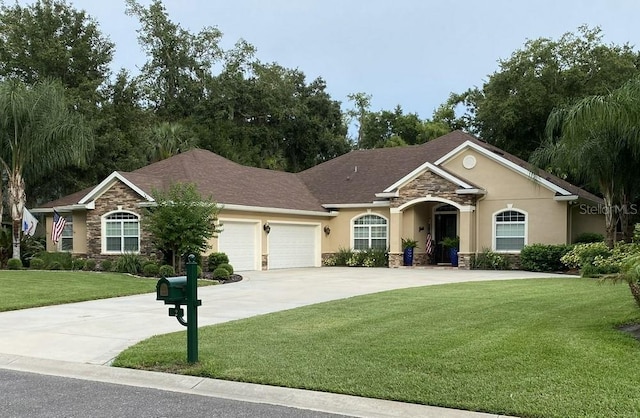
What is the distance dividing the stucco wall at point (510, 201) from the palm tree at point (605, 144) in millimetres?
2283

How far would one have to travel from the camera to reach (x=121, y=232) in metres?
22.9

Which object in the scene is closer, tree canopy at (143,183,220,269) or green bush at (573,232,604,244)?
tree canopy at (143,183,220,269)

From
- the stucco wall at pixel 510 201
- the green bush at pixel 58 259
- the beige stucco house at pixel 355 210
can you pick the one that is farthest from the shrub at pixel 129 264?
the stucco wall at pixel 510 201

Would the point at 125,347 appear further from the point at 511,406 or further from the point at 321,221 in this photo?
the point at 321,221

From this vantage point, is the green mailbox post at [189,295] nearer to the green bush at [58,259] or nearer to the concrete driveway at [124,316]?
the concrete driveway at [124,316]

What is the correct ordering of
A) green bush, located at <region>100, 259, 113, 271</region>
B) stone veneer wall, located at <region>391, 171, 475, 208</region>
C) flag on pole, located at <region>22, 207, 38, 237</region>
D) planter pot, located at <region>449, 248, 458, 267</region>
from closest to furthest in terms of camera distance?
green bush, located at <region>100, 259, 113, 271</region> → flag on pole, located at <region>22, 207, 38, 237</region> → stone veneer wall, located at <region>391, 171, 475, 208</region> → planter pot, located at <region>449, 248, 458, 267</region>

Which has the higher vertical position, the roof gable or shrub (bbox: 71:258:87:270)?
the roof gable

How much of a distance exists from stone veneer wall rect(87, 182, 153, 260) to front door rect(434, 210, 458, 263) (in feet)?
44.7

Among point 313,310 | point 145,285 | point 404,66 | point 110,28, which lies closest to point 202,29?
point 110,28

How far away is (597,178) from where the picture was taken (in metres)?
19.7

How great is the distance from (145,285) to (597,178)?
15.1m

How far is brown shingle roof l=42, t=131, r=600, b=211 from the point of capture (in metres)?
23.9

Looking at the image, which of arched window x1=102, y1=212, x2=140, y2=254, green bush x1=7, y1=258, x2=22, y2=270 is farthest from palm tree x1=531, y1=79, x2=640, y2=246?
green bush x1=7, y1=258, x2=22, y2=270

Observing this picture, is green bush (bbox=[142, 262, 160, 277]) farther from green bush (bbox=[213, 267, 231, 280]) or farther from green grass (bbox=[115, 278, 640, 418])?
green grass (bbox=[115, 278, 640, 418])
